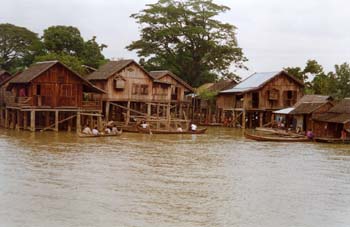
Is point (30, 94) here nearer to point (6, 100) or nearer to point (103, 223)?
point (6, 100)

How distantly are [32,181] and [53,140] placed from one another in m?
11.9

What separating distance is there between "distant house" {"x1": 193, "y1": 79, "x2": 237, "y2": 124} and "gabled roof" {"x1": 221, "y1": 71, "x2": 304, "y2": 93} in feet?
5.50

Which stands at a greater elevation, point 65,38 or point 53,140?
point 65,38

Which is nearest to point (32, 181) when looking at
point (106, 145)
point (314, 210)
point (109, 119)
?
point (314, 210)

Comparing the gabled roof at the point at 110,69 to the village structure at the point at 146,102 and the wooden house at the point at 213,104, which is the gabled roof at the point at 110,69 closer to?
the village structure at the point at 146,102

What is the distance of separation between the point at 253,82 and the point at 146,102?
8.81m

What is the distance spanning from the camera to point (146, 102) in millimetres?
42688

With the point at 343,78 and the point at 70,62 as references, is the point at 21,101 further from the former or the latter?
the point at 343,78

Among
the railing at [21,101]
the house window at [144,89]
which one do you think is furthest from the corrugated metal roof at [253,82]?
the railing at [21,101]

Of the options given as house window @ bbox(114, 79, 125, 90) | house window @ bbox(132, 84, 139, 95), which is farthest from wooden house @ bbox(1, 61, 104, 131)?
house window @ bbox(132, 84, 139, 95)

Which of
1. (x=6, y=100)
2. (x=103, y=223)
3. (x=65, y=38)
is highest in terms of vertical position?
(x=65, y=38)

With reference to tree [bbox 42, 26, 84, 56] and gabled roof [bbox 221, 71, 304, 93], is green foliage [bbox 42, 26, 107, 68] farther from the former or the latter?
gabled roof [bbox 221, 71, 304, 93]

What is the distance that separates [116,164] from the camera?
73.6 ft

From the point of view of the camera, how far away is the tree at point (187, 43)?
5528 centimetres
